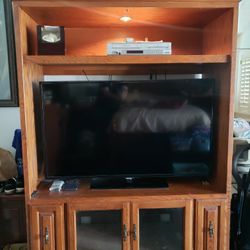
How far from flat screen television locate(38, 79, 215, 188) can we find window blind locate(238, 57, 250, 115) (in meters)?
0.61

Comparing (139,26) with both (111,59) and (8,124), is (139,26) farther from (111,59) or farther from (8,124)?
(8,124)

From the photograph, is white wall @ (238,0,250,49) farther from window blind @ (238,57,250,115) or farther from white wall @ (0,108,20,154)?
white wall @ (0,108,20,154)

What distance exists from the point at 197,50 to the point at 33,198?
5.03 ft

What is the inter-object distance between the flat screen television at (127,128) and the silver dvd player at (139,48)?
178mm

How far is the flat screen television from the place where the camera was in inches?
63.8

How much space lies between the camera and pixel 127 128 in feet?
5.45

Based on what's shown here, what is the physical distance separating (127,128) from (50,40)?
2.32 feet

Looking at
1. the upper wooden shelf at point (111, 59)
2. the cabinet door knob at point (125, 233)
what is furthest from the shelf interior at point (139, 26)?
the cabinet door knob at point (125, 233)

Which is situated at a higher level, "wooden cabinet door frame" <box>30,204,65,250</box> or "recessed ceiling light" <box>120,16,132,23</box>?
"recessed ceiling light" <box>120,16,132,23</box>

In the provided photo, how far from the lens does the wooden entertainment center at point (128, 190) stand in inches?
57.9

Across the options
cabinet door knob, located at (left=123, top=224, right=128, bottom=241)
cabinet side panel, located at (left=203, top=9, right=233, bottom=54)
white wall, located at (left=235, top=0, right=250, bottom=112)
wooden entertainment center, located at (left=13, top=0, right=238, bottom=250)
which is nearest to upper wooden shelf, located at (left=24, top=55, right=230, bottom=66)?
wooden entertainment center, located at (left=13, top=0, right=238, bottom=250)

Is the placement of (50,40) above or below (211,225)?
above

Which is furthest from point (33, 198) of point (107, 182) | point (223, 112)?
point (223, 112)

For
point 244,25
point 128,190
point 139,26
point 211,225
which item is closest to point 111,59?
point 139,26
